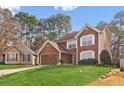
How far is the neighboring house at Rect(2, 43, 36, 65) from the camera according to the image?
26.2 feet

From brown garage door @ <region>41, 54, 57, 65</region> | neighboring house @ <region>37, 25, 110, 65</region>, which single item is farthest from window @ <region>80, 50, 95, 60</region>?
brown garage door @ <region>41, 54, 57, 65</region>

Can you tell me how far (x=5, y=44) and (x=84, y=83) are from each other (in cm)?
176

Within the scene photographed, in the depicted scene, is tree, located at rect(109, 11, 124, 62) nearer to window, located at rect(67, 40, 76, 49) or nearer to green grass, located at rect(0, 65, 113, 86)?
green grass, located at rect(0, 65, 113, 86)

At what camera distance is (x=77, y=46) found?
369 inches

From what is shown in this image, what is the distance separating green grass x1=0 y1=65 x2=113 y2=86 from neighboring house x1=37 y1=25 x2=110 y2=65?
0.67 ft

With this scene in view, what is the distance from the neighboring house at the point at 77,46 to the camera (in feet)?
27.1

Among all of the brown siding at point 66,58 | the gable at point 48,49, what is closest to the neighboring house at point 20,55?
the gable at point 48,49

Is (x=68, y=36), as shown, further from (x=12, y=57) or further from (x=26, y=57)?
(x=12, y=57)

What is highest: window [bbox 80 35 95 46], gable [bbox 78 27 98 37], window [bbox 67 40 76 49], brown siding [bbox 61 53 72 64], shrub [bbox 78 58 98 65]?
gable [bbox 78 27 98 37]

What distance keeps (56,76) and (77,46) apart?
1.69 meters

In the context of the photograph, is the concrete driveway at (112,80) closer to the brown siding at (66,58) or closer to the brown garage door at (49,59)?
the brown siding at (66,58)

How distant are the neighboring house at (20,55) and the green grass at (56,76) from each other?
9.8 inches
